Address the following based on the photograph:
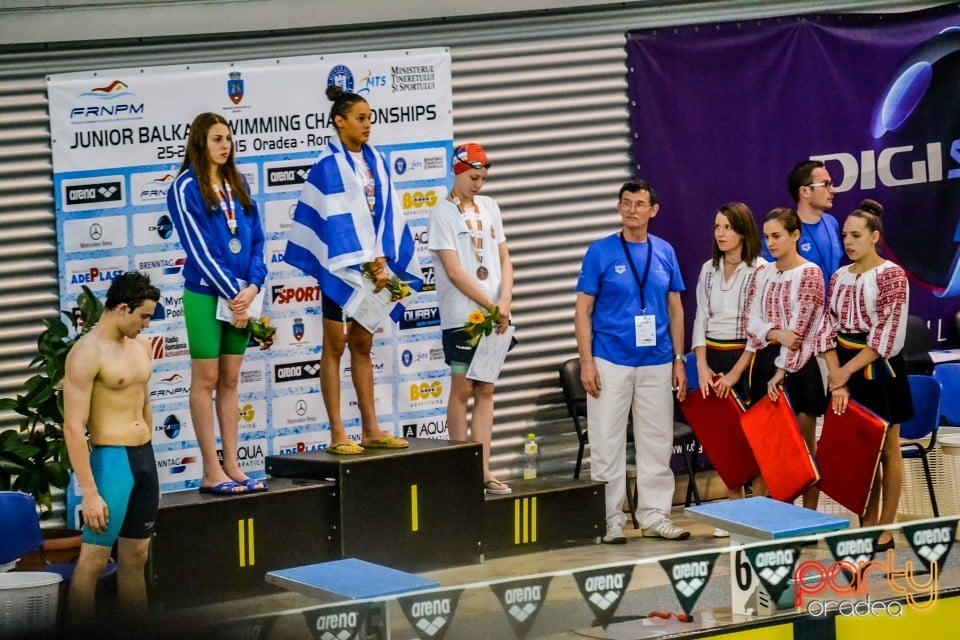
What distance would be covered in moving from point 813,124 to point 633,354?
2479mm

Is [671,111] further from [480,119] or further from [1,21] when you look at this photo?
[1,21]

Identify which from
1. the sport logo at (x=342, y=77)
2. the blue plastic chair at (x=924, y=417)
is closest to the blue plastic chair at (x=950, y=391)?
the blue plastic chair at (x=924, y=417)

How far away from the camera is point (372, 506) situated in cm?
626

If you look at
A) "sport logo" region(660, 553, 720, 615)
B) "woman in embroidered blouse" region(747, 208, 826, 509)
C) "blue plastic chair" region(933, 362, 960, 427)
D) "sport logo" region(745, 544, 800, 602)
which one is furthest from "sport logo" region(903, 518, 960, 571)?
"blue plastic chair" region(933, 362, 960, 427)

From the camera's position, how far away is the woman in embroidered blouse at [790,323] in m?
6.57

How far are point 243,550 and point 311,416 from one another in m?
1.50

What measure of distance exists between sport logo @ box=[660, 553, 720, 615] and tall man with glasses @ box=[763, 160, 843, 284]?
163 inches

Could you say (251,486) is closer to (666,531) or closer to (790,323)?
(666,531)

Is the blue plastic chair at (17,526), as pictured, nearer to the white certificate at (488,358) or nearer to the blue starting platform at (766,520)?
the white certificate at (488,358)

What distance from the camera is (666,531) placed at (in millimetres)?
7020

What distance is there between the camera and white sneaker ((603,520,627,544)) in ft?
23.0

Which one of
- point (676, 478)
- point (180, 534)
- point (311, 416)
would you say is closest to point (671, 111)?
point (676, 478)

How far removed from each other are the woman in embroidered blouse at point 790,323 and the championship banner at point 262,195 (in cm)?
194

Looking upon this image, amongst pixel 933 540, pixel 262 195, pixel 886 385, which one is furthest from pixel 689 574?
pixel 262 195
